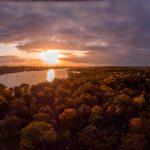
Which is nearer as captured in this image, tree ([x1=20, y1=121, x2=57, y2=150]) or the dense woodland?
tree ([x1=20, y1=121, x2=57, y2=150])

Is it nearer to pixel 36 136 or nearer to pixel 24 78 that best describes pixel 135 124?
pixel 36 136

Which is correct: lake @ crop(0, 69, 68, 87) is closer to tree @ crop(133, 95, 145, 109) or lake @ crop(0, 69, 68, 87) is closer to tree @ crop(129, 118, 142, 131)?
tree @ crop(133, 95, 145, 109)

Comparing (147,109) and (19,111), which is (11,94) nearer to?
(19,111)

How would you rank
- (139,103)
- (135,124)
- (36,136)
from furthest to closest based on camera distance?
(139,103) < (135,124) < (36,136)

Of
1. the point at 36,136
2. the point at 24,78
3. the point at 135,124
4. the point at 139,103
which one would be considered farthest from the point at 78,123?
the point at 24,78

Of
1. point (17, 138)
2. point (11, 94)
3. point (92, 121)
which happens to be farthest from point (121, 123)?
point (11, 94)

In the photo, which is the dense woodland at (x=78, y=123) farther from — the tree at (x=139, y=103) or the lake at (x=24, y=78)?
the lake at (x=24, y=78)

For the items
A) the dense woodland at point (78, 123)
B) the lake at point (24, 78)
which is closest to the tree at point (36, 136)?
the dense woodland at point (78, 123)

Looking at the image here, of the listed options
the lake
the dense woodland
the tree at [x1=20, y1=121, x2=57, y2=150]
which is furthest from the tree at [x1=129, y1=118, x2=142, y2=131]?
the lake

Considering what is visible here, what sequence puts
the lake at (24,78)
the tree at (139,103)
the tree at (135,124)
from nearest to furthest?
1. the tree at (135,124)
2. the tree at (139,103)
3. the lake at (24,78)
